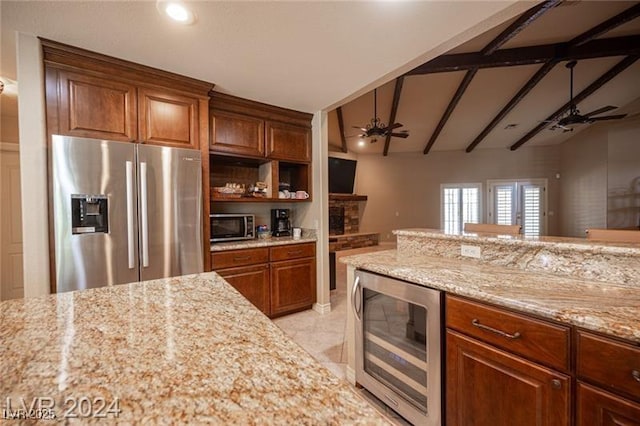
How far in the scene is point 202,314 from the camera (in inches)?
37.3

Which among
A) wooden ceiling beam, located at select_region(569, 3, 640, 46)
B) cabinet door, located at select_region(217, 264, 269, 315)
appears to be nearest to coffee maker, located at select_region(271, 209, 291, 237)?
cabinet door, located at select_region(217, 264, 269, 315)

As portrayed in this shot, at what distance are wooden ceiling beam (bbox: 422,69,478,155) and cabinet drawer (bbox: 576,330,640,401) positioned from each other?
500 centimetres

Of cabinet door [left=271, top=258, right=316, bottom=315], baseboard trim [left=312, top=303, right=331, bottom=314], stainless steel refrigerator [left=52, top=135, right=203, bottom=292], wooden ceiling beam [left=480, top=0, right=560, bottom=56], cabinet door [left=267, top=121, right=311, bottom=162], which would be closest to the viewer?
stainless steel refrigerator [left=52, top=135, right=203, bottom=292]

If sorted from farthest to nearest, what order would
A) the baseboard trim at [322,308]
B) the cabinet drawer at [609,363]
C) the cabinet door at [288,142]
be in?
the baseboard trim at [322,308]
the cabinet door at [288,142]
the cabinet drawer at [609,363]

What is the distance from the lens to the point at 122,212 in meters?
2.03

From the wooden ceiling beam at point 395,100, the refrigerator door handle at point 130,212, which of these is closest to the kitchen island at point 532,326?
the refrigerator door handle at point 130,212

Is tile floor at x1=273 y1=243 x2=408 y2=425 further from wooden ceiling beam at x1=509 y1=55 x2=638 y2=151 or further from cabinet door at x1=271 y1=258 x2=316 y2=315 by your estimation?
wooden ceiling beam at x1=509 y1=55 x2=638 y2=151

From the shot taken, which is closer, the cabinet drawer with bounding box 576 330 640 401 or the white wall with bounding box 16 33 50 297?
the cabinet drawer with bounding box 576 330 640 401

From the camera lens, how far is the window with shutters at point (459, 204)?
8242 mm

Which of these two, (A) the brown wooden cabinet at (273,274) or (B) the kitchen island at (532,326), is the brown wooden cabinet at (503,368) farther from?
(A) the brown wooden cabinet at (273,274)

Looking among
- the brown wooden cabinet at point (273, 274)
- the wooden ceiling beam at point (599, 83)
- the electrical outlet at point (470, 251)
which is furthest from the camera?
the wooden ceiling beam at point (599, 83)

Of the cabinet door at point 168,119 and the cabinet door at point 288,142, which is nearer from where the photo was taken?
the cabinet door at point 168,119

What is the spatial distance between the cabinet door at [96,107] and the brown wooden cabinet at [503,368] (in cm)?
258

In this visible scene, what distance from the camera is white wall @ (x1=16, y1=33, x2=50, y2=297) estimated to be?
180 centimetres
